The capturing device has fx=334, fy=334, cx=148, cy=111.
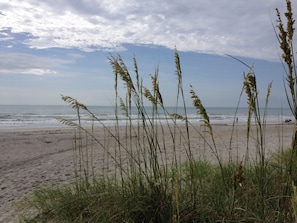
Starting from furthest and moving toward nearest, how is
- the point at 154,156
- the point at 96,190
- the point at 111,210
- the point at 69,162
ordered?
the point at 69,162 → the point at 96,190 → the point at 111,210 → the point at 154,156

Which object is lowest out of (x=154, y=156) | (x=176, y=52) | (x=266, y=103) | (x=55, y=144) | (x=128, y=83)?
(x=55, y=144)

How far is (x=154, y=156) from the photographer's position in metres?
2.74

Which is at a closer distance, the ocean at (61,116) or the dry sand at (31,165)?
the dry sand at (31,165)

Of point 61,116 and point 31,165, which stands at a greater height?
point 61,116

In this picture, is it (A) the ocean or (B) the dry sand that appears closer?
(B) the dry sand

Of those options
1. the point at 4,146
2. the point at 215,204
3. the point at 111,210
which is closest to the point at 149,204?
the point at 111,210

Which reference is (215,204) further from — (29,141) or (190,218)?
(29,141)

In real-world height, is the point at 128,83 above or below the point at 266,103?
above

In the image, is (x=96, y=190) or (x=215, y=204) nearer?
(x=215, y=204)

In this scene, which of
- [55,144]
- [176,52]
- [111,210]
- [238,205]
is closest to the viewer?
[176,52]

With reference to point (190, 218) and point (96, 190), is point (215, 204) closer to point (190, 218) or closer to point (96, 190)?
point (190, 218)

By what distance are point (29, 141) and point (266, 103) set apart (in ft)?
37.9

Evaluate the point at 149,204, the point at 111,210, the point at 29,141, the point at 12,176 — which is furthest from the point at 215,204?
the point at 29,141

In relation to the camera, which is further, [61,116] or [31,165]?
[61,116]
